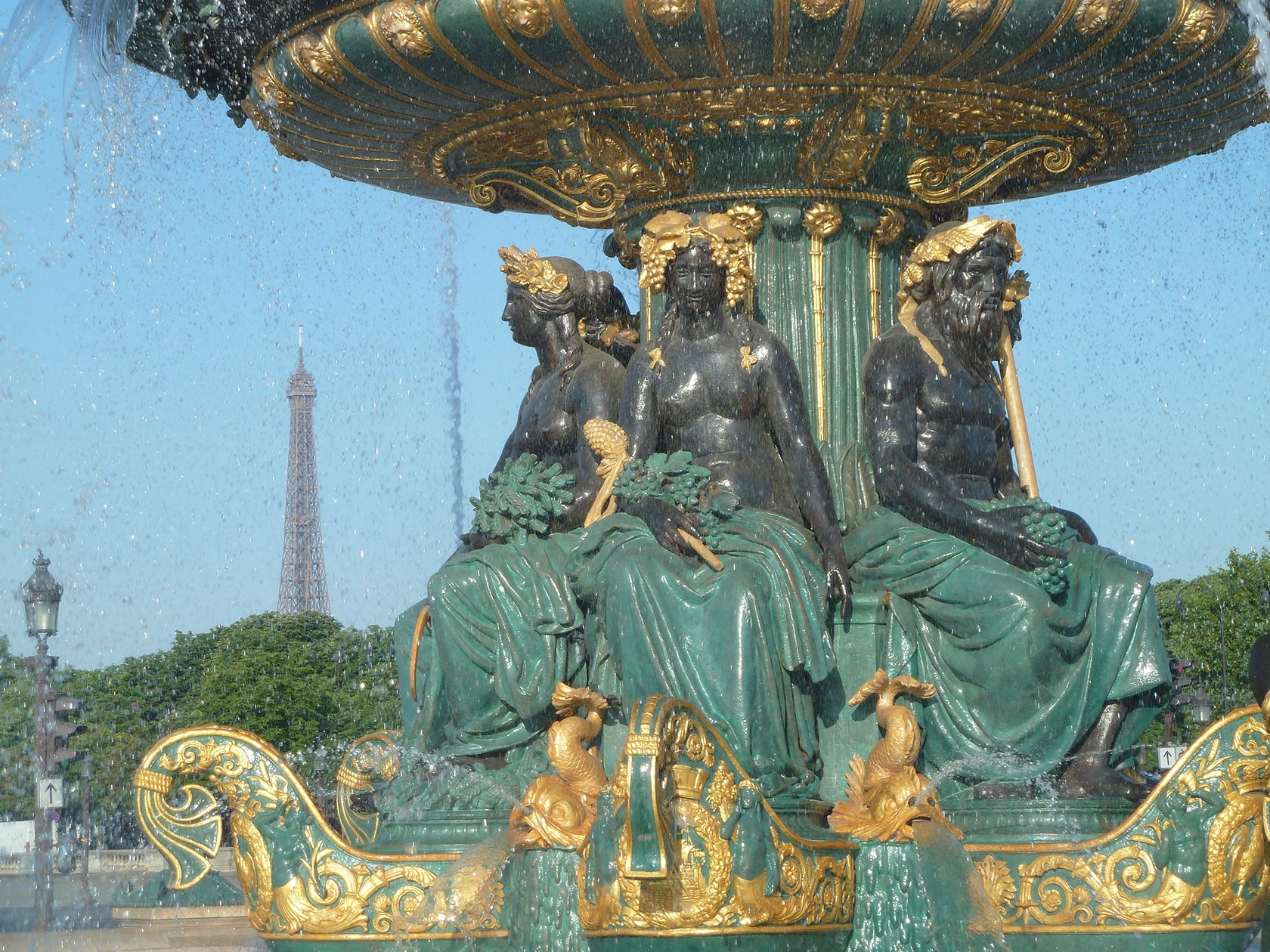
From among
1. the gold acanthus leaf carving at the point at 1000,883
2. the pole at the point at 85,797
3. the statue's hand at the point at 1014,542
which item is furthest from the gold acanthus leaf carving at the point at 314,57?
the pole at the point at 85,797

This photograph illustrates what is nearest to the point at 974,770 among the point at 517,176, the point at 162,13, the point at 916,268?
the point at 916,268

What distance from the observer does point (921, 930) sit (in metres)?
7.39

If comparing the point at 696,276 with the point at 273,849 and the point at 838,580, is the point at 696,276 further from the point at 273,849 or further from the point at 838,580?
the point at 273,849

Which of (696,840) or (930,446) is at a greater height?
(930,446)

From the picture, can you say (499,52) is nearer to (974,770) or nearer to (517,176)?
(517,176)

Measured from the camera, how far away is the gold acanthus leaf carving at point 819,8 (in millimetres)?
7664

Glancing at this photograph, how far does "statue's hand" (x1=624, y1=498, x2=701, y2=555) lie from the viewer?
7.91 m

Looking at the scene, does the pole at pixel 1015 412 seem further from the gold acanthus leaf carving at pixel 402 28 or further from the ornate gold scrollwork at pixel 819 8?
the gold acanthus leaf carving at pixel 402 28

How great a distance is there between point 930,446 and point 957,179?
1363 mm

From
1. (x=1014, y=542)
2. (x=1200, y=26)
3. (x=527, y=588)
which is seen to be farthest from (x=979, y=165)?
(x=527, y=588)

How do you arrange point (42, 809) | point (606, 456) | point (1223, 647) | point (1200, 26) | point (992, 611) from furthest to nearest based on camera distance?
point (1223, 647) → point (42, 809) → point (606, 456) → point (1200, 26) → point (992, 611)

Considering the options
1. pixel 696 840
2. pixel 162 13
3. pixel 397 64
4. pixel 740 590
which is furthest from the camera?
pixel 162 13

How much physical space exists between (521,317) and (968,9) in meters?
2.39

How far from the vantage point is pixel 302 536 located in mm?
63469
